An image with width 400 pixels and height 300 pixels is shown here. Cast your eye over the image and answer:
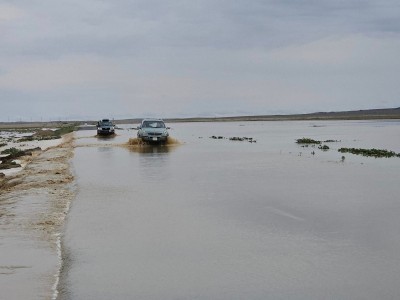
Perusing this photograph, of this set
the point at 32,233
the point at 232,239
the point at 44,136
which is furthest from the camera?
the point at 44,136

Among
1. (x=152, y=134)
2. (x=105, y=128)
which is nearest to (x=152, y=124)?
(x=152, y=134)

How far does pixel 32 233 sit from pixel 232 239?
423cm

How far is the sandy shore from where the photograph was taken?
7781 mm

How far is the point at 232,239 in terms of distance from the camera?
34.5 feet

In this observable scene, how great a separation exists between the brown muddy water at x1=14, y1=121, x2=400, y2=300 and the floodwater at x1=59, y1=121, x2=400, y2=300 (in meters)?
0.02

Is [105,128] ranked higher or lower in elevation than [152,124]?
lower

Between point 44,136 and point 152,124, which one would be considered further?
point 44,136

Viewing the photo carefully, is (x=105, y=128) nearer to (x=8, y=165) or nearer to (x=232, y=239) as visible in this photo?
(x=8, y=165)

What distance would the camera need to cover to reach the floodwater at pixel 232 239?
766cm

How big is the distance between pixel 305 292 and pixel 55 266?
13.6 ft

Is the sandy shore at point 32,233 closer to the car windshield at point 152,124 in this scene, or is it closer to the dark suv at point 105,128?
the car windshield at point 152,124

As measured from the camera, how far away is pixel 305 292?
7.35 metres

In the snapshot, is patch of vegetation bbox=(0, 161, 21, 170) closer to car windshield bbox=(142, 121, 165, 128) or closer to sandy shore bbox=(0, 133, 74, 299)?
sandy shore bbox=(0, 133, 74, 299)

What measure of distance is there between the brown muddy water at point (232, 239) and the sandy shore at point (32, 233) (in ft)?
0.95
